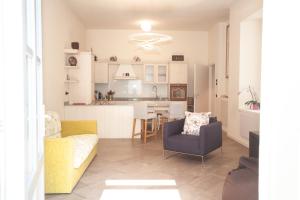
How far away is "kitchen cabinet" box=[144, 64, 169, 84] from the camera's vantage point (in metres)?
8.40

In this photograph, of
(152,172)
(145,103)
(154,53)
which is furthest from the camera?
(154,53)

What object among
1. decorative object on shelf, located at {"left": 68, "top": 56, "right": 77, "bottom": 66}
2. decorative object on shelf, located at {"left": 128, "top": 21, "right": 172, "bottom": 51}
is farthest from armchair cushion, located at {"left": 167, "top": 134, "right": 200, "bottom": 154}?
decorative object on shelf, located at {"left": 68, "top": 56, "right": 77, "bottom": 66}

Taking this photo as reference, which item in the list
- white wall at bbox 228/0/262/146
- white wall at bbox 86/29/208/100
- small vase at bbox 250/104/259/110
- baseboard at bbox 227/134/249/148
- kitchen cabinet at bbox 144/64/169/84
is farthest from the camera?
white wall at bbox 86/29/208/100

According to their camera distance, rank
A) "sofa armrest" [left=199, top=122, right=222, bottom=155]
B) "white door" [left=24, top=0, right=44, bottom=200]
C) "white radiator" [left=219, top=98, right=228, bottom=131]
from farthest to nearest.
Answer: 1. "white radiator" [left=219, top=98, right=228, bottom=131]
2. "sofa armrest" [left=199, top=122, right=222, bottom=155]
3. "white door" [left=24, top=0, right=44, bottom=200]

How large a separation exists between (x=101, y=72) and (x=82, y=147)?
15.6 feet

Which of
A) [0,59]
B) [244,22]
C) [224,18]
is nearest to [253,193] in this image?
[0,59]

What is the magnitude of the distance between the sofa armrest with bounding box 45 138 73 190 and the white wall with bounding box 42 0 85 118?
1.62m

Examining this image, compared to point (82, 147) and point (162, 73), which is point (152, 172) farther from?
point (162, 73)

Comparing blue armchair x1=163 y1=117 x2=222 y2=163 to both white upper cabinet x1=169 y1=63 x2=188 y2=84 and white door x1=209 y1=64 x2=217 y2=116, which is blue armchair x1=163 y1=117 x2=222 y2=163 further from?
white upper cabinet x1=169 y1=63 x2=188 y2=84

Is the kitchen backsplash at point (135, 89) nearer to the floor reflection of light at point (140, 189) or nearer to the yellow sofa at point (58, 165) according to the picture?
the floor reflection of light at point (140, 189)

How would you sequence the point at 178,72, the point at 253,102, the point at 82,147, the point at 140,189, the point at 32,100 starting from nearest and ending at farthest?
1. the point at 32,100
2. the point at 140,189
3. the point at 82,147
4. the point at 253,102
5. the point at 178,72

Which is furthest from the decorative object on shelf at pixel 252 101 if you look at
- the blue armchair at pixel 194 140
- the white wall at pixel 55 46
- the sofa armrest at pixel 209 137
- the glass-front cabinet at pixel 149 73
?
the white wall at pixel 55 46

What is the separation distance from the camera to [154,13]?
6.75m

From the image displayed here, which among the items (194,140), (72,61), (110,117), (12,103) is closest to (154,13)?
(72,61)
